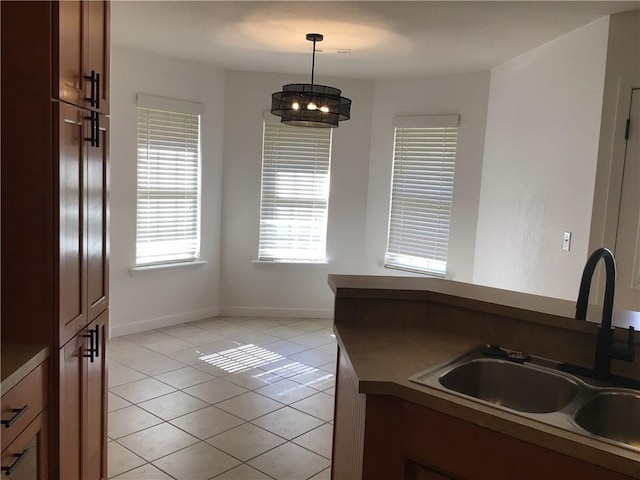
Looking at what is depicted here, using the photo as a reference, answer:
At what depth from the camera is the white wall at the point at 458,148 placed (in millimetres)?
5074

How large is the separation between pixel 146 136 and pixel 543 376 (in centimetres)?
417

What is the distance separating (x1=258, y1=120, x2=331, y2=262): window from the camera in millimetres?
5664

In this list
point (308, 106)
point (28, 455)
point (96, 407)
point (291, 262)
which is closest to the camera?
point (28, 455)

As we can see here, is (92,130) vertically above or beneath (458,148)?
beneath

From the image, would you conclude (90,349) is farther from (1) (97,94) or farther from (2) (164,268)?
(2) (164,268)

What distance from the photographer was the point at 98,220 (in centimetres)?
209

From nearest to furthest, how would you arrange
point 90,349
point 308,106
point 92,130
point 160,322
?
point 92,130 < point 90,349 < point 308,106 < point 160,322

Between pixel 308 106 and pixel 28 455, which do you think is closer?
pixel 28 455

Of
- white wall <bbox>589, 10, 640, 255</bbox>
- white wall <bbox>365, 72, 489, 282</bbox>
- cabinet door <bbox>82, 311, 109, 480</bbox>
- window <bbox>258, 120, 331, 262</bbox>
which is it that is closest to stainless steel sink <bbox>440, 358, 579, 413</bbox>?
cabinet door <bbox>82, 311, 109, 480</bbox>

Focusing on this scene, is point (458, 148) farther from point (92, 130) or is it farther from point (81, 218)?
point (81, 218)

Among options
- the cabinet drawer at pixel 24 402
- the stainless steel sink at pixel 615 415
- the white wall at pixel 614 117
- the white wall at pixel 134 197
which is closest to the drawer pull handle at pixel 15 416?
the cabinet drawer at pixel 24 402

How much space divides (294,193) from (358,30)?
7.41ft

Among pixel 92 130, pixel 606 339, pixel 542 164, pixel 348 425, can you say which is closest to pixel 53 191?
pixel 92 130

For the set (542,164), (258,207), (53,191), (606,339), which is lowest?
(606,339)
